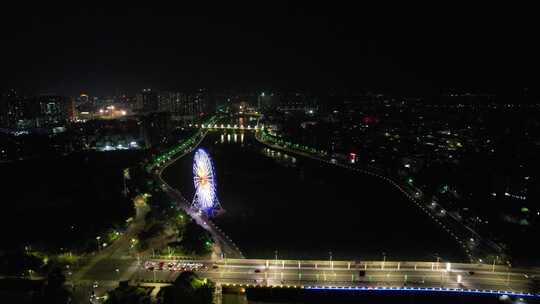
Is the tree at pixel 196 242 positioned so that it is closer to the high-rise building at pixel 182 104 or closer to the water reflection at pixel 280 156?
the water reflection at pixel 280 156

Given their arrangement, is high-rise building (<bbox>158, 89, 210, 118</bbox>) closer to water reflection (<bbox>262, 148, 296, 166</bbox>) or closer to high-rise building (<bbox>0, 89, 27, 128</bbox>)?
high-rise building (<bbox>0, 89, 27, 128</bbox>)

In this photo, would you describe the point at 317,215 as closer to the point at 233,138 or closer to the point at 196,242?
the point at 196,242

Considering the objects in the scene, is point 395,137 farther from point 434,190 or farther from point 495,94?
point 495,94

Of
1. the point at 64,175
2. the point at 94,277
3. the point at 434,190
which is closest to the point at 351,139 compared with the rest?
the point at 434,190

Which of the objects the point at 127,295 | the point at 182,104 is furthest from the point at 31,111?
the point at 127,295

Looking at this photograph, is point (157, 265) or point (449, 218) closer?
point (157, 265)

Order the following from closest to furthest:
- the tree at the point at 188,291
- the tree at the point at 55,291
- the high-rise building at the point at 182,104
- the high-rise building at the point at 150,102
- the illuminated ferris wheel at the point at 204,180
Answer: the tree at the point at 188,291
the tree at the point at 55,291
the illuminated ferris wheel at the point at 204,180
the high-rise building at the point at 182,104
the high-rise building at the point at 150,102

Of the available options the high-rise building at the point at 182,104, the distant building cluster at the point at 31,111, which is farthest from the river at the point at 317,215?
the high-rise building at the point at 182,104

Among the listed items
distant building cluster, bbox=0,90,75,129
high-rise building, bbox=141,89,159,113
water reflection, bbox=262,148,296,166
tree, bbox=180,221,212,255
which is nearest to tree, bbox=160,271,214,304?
tree, bbox=180,221,212,255
